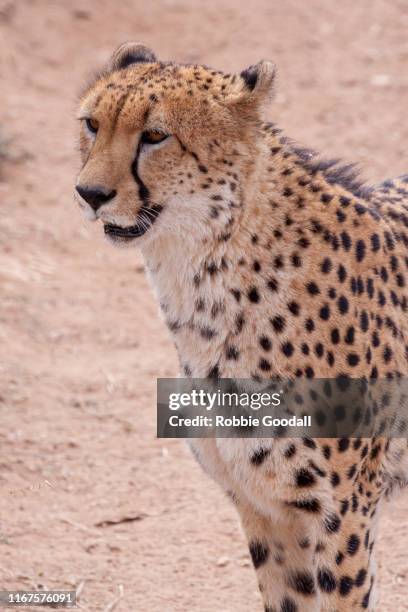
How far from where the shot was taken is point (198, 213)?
345 centimetres

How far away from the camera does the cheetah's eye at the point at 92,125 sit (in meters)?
3.50

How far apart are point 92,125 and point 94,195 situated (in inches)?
11.6

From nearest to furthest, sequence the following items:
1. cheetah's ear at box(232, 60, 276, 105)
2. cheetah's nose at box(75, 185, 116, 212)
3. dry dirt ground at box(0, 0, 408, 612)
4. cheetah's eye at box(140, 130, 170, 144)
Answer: cheetah's nose at box(75, 185, 116, 212)
cheetah's eye at box(140, 130, 170, 144)
cheetah's ear at box(232, 60, 276, 105)
dry dirt ground at box(0, 0, 408, 612)

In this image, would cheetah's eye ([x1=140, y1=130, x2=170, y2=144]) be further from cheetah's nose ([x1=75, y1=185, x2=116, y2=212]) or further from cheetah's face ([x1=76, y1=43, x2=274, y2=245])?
cheetah's nose ([x1=75, y1=185, x2=116, y2=212])

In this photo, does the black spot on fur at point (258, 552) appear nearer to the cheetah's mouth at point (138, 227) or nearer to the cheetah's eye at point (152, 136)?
the cheetah's mouth at point (138, 227)

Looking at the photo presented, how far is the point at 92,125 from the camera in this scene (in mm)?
3520

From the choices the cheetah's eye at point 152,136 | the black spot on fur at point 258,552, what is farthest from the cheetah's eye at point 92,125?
the black spot on fur at point 258,552

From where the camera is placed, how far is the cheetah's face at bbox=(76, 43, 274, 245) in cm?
338

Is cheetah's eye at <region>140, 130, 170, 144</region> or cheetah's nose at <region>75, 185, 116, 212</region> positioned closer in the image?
cheetah's nose at <region>75, 185, 116, 212</region>

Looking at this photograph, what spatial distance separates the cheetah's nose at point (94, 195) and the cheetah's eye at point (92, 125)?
0.24 meters

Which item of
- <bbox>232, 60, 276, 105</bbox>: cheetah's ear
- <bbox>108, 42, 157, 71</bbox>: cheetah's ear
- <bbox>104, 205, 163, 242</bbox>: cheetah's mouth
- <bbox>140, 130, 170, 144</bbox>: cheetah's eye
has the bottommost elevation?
<bbox>104, 205, 163, 242</bbox>: cheetah's mouth

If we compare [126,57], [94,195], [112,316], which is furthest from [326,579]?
[112,316]

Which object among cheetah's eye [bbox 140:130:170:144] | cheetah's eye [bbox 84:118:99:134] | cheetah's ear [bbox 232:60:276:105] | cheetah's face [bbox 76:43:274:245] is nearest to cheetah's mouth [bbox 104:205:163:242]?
cheetah's face [bbox 76:43:274:245]

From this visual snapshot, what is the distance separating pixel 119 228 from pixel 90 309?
3.56 metres
